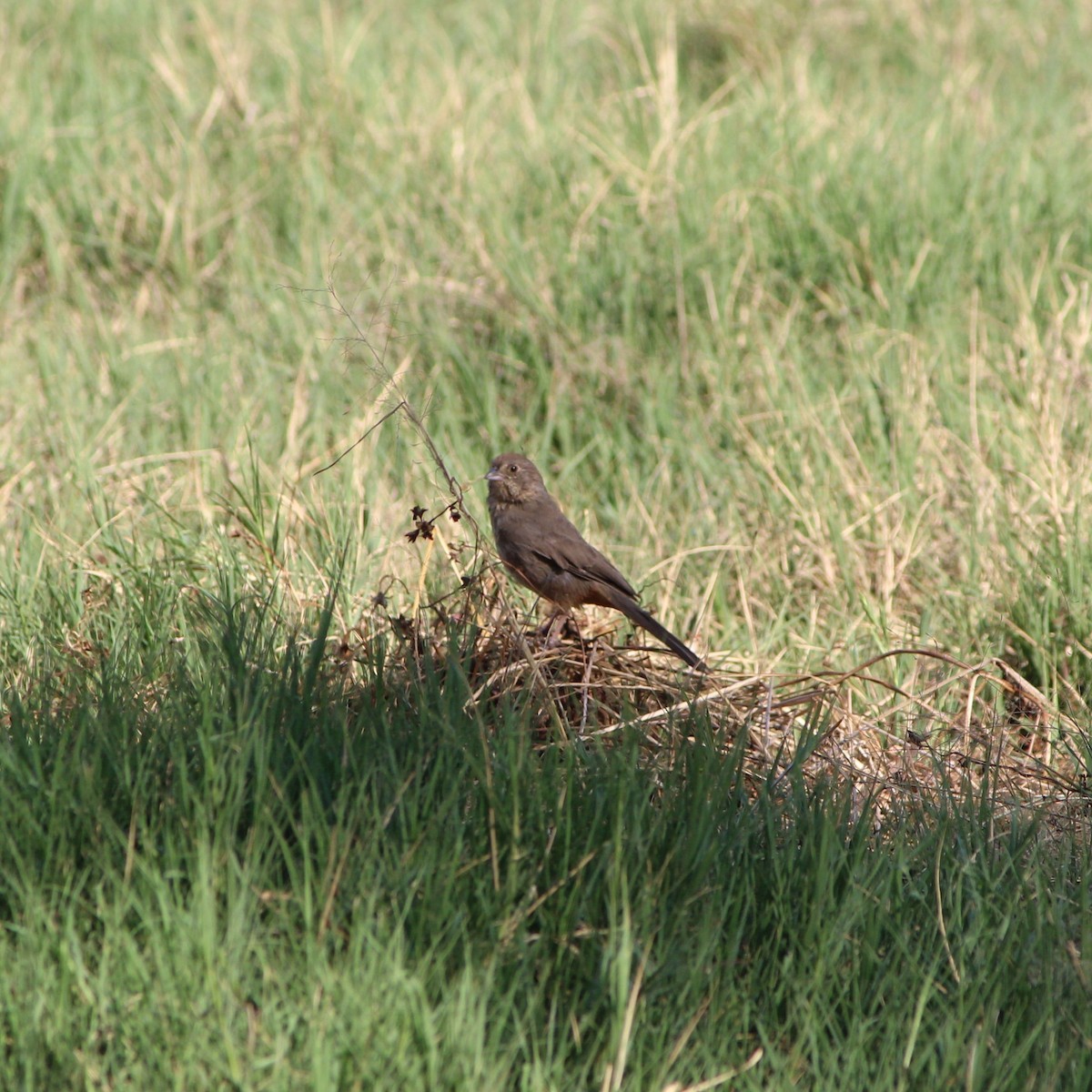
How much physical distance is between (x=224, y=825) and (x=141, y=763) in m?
0.21

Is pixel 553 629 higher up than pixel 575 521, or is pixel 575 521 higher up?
pixel 553 629

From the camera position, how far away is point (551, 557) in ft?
13.6

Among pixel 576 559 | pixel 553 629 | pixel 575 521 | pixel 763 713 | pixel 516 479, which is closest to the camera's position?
pixel 763 713

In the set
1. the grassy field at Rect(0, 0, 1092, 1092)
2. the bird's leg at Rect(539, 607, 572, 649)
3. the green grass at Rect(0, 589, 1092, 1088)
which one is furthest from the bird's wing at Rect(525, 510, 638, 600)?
the green grass at Rect(0, 589, 1092, 1088)

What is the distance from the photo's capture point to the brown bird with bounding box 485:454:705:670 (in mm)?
4062

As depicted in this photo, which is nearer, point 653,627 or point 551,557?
point 653,627

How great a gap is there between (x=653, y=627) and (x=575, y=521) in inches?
53.9

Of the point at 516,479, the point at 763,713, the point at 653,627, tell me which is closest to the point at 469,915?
the point at 763,713

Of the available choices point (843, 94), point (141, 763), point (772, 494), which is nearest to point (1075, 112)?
point (843, 94)

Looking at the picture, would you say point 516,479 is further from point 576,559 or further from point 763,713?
point 763,713

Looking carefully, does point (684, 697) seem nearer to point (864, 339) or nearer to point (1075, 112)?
point (864, 339)

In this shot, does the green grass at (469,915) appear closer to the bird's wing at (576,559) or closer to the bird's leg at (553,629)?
the bird's leg at (553,629)

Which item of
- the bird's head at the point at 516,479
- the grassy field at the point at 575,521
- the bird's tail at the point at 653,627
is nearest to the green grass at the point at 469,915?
the grassy field at the point at 575,521

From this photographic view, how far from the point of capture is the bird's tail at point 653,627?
3821 millimetres
